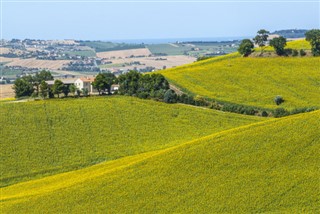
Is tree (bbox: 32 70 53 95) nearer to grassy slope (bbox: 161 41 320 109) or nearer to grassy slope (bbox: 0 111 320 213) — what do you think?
grassy slope (bbox: 161 41 320 109)

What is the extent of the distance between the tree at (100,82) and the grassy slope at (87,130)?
5375mm

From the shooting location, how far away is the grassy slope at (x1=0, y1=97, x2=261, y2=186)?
6981 cm

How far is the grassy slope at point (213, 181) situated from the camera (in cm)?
4569

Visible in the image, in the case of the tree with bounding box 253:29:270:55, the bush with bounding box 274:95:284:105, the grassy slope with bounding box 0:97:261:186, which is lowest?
the grassy slope with bounding box 0:97:261:186

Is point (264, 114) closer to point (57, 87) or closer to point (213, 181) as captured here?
point (57, 87)

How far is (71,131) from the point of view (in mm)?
79062

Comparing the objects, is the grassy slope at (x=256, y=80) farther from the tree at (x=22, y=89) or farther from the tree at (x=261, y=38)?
the tree at (x=22, y=89)

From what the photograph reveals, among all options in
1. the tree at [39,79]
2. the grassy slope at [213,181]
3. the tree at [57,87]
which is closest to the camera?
the grassy slope at [213,181]

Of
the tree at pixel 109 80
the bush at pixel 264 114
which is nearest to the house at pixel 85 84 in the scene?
the tree at pixel 109 80

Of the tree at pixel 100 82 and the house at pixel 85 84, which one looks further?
the house at pixel 85 84

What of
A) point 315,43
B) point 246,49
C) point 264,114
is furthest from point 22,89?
point 315,43

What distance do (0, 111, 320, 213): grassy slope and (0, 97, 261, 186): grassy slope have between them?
1033 centimetres

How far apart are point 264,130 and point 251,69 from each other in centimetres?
5978

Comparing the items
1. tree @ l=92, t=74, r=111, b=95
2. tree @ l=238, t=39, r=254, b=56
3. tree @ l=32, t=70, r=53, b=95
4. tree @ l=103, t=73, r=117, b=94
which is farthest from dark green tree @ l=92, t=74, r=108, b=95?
tree @ l=238, t=39, r=254, b=56
